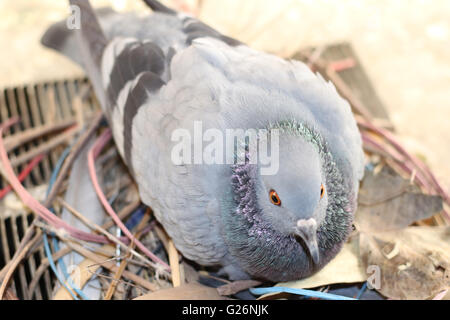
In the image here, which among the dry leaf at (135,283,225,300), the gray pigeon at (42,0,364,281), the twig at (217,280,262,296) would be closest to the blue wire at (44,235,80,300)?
the dry leaf at (135,283,225,300)

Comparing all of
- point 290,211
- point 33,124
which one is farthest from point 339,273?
point 33,124

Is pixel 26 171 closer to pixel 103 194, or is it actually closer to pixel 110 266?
pixel 103 194

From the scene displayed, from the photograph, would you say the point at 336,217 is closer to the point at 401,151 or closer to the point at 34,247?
the point at 401,151

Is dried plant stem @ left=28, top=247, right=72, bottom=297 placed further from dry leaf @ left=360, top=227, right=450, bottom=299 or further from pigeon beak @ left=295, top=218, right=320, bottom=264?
dry leaf @ left=360, top=227, right=450, bottom=299

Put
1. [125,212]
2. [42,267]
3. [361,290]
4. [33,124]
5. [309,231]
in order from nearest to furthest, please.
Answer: [309,231] < [361,290] < [42,267] < [125,212] < [33,124]

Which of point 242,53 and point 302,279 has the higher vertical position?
point 242,53

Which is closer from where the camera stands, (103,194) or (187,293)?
(187,293)
